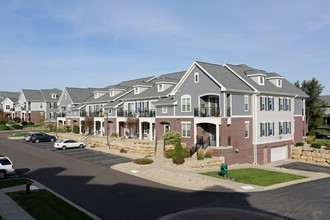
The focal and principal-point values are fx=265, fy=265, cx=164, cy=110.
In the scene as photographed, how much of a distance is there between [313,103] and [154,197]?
52.6 metres

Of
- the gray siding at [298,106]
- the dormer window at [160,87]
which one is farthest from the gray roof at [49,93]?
the gray siding at [298,106]

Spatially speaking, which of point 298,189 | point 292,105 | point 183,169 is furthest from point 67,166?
point 292,105

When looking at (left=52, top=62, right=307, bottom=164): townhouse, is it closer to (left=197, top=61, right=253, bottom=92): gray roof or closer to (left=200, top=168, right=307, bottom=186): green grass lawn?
(left=197, top=61, right=253, bottom=92): gray roof

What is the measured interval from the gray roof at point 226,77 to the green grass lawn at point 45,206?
20.7m

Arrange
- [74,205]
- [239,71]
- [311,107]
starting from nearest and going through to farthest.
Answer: [74,205] → [239,71] → [311,107]

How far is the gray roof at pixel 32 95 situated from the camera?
261ft

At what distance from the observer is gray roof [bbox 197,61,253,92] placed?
3019 centimetres

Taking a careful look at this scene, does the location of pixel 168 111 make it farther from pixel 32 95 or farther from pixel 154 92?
pixel 32 95

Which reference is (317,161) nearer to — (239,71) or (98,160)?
(239,71)

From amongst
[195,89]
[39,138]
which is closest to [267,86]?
[195,89]

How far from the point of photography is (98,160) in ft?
98.6

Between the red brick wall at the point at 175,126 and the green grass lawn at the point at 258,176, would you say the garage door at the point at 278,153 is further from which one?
the red brick wall at the point at 175,126

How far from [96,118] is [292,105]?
3346 cm

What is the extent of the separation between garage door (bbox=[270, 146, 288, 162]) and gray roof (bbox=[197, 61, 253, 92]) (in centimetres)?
1002
